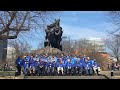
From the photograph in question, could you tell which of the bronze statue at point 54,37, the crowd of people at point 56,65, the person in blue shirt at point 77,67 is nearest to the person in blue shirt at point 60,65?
the crowd of people at point 56,65

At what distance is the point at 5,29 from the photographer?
62.5 feet

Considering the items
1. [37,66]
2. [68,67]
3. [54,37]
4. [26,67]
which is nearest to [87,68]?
[68,67]

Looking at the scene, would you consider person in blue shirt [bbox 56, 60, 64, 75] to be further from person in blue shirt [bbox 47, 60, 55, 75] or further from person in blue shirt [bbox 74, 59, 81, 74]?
person in blue shirt [bbox 74, 59, 81, 74]

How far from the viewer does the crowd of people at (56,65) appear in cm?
2403

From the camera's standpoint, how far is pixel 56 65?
2459 centimetres

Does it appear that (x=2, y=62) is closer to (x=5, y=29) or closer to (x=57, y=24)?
(x=57, y=24)

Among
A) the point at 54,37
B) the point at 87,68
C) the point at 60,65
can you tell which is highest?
the point at 54,37

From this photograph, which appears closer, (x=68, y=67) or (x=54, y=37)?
(x=68, y=67)

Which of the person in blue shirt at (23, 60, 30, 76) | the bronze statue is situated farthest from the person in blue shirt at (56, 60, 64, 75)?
the bronze statue

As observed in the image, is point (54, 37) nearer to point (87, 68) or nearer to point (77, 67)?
point (77, 67)

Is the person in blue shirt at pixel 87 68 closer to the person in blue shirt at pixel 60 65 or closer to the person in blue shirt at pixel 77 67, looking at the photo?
the person in blue shirt at pixel 77 67
